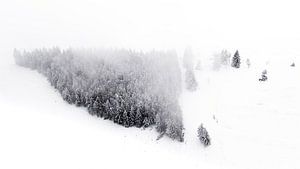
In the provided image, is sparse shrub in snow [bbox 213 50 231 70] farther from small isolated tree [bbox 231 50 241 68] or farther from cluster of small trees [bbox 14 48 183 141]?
cluster of small trees [bbox 14 48 183 141]

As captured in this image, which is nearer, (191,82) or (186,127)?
(186,127)

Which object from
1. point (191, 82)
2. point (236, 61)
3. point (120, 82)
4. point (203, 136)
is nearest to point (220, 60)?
point (236, 61)

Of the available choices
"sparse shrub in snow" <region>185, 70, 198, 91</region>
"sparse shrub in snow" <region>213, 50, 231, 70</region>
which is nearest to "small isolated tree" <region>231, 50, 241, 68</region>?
"sparse shrub in snow" <region>213, 50, 231, 70</region>

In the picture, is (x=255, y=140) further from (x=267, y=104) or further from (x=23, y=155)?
(x=23, y=155)

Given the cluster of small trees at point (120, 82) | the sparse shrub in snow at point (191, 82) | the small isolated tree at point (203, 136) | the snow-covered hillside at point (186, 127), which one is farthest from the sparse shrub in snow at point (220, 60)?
the small isolated tree at point (203, 136)

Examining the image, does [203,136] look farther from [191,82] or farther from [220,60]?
[220,60]

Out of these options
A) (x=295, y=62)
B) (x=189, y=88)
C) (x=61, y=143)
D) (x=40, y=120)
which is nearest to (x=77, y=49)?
(x=189, y=88)

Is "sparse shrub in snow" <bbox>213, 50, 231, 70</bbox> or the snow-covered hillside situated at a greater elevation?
"sparse shrub in snow" <bbox>213, 50, 231, 70</bbox>

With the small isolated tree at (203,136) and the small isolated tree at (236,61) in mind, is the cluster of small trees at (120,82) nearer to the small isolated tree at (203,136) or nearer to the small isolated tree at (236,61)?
the small isolated tree at (203,136)
